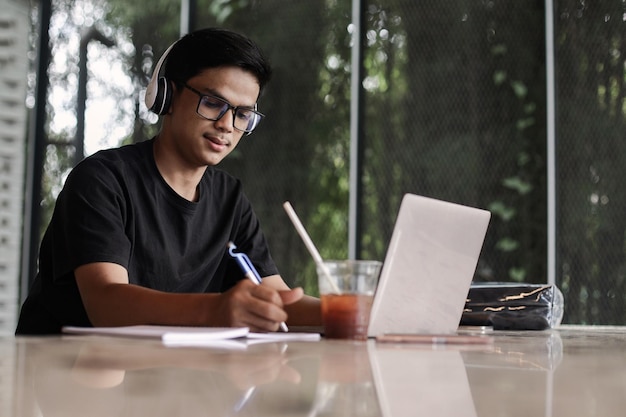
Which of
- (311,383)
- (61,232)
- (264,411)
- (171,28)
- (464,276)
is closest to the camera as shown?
(264,411)

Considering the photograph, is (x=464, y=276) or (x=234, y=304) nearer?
(x=234, y=304)

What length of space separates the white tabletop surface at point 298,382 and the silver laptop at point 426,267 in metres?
0.37

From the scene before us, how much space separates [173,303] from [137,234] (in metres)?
0.64

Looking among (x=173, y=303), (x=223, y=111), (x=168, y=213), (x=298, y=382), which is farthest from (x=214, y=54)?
(x=298, y=382)

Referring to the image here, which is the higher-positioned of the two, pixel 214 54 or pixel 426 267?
pixel 214 54

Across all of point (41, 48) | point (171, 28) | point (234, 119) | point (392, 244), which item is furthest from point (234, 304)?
point (41, 48)

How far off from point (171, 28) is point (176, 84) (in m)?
2.76

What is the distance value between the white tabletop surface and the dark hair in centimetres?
135

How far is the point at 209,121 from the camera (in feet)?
7.30

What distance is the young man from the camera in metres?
1.76

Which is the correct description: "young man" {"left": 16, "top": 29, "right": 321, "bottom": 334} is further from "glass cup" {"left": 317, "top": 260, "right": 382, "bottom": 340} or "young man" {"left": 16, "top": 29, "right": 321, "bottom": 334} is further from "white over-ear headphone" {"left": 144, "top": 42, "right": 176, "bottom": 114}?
"glass cup" {"left": 317, "top": 260, "right": 382, "bottom": 340}

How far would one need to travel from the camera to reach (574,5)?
418 centimetres

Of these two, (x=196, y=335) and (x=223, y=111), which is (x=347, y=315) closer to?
(x=196, y=335)

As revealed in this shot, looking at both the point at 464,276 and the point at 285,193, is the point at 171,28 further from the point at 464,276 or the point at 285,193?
the point at 464,276
